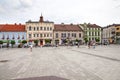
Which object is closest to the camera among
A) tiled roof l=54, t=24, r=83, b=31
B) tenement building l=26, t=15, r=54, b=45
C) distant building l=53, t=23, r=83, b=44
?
tenement building l=26, t=15, r=54, b=45

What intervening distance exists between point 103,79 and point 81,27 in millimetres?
79092

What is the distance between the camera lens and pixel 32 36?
245 feet

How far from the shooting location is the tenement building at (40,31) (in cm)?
7462

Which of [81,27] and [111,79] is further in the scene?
[81,27]

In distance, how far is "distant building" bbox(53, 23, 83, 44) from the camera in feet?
255

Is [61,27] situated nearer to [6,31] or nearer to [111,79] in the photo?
[6,31]

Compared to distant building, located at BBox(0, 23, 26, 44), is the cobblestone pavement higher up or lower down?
lower down

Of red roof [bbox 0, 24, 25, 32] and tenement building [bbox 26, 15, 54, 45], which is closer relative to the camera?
red roof [bbox 0, 24, 25, 32]

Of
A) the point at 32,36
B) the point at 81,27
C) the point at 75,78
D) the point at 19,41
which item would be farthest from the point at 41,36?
the point at 75,78

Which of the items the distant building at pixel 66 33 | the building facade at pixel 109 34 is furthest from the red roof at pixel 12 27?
the building facade at pixel 109 34

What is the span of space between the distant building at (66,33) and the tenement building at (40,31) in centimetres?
280

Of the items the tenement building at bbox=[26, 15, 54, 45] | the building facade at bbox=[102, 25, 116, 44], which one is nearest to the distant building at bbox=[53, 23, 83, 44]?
the tenement building at bbox=[26, 15, 54, 45]

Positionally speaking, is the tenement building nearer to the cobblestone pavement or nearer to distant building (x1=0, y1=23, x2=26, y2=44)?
distant building (x1=0, y1=23, x2=26, y2=44)

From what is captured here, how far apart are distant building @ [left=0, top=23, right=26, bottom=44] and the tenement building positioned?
2.74m
